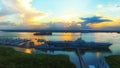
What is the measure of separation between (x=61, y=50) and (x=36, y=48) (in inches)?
328

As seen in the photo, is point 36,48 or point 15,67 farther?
point 36,48

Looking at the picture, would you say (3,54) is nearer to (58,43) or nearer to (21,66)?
(21,66)

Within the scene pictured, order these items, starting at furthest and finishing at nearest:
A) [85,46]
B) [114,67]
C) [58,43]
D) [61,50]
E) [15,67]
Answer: [58,43] → [85,46] → [61,50] → [114,67] → [15,67]

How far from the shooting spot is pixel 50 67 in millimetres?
30062

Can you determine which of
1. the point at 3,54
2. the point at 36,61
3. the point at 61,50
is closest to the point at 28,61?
the point at 36,61

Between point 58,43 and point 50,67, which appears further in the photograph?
point 58,43

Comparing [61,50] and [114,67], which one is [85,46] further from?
[114,67]

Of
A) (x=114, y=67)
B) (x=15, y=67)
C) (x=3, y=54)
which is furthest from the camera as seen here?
(x=3, y=54)

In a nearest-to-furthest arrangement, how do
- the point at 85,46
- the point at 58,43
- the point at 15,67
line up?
the point at 15,67 → the point at 85,46 → the point at 58,43

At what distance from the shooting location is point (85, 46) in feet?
231

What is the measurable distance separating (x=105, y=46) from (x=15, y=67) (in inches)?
1879

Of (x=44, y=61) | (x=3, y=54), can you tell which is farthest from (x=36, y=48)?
(x=44, y=61)

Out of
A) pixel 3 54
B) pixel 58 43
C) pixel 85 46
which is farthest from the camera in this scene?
pixel 58 43

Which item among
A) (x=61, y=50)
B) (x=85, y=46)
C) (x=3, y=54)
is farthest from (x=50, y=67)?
(x=85, y=46)
